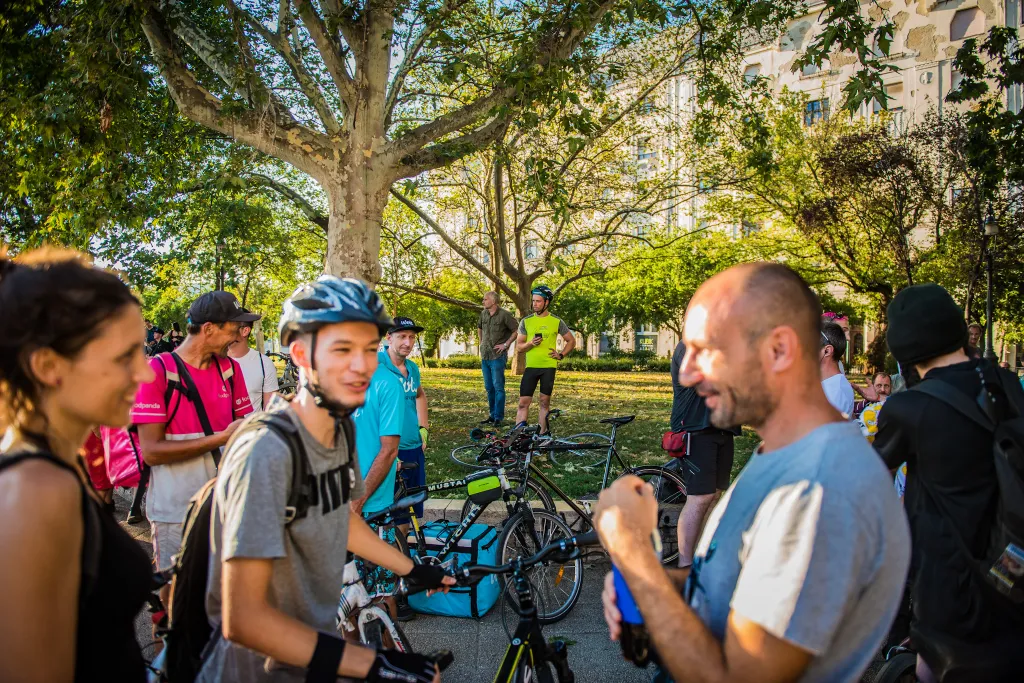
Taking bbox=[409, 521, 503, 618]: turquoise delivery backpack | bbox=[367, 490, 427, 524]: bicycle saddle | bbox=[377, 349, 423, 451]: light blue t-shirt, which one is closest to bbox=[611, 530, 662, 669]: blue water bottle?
bbox=[367, 490, 427, 524]: bicycle saddle

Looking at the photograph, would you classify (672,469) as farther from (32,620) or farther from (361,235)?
(32,620)

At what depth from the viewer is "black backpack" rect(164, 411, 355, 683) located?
186cm

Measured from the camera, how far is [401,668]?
1.83 meters

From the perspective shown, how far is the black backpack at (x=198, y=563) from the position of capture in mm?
1856

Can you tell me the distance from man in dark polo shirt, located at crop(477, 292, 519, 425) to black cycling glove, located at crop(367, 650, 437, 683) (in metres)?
10.0

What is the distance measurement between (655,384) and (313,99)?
1907cm

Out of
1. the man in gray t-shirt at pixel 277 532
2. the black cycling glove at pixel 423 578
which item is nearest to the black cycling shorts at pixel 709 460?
the black cycling glove at pixel 423 578

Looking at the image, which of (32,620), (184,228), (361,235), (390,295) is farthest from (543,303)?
(390,295)

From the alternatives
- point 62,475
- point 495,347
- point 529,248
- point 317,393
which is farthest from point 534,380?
point 529,248

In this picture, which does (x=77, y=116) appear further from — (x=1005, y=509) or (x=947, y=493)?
(x=1005, y=509)

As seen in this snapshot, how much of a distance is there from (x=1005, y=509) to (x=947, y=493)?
0.20 metres

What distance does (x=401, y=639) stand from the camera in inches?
131

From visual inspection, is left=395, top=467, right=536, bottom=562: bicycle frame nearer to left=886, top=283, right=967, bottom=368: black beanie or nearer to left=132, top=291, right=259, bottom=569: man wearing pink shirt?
left=132, top=291, right=259, bottom=569: man wearing pink shirt

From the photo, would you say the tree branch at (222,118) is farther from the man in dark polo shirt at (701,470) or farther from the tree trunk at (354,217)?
the man in dark polo shirt at (701,470)
